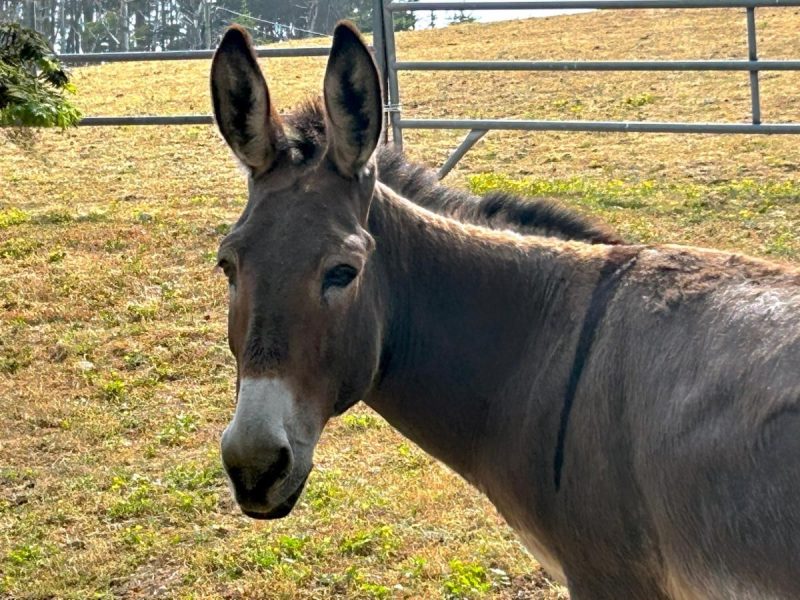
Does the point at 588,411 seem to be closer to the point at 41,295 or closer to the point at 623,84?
the point at 41,295

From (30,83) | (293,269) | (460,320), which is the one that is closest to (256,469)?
(293,269)

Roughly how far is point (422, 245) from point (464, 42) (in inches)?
828

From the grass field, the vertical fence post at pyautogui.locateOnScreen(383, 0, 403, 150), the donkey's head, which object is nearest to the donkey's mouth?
the donkey's head

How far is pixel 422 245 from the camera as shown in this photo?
11.9 feet

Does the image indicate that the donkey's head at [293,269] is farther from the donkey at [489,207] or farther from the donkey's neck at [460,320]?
the donkey at [489,207]

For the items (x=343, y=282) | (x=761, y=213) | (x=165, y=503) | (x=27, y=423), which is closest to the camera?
(x=343, y=282)

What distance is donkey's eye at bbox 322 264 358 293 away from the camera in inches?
125

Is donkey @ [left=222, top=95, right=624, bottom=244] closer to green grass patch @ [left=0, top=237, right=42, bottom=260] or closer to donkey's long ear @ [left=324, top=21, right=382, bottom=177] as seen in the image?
donkey's long ear @ [left=324, top=21, right=382, bottom=177]

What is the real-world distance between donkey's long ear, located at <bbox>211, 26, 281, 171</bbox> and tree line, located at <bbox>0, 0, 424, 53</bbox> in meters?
36.0

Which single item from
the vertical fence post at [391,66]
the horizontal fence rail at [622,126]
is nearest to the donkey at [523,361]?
the horizontal fence rail at [622,126]

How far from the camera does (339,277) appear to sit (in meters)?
3.22

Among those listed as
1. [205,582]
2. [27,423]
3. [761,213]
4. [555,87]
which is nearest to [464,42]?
[555,87]

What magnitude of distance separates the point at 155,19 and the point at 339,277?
1611 inches

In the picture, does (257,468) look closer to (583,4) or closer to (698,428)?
(698,428)
